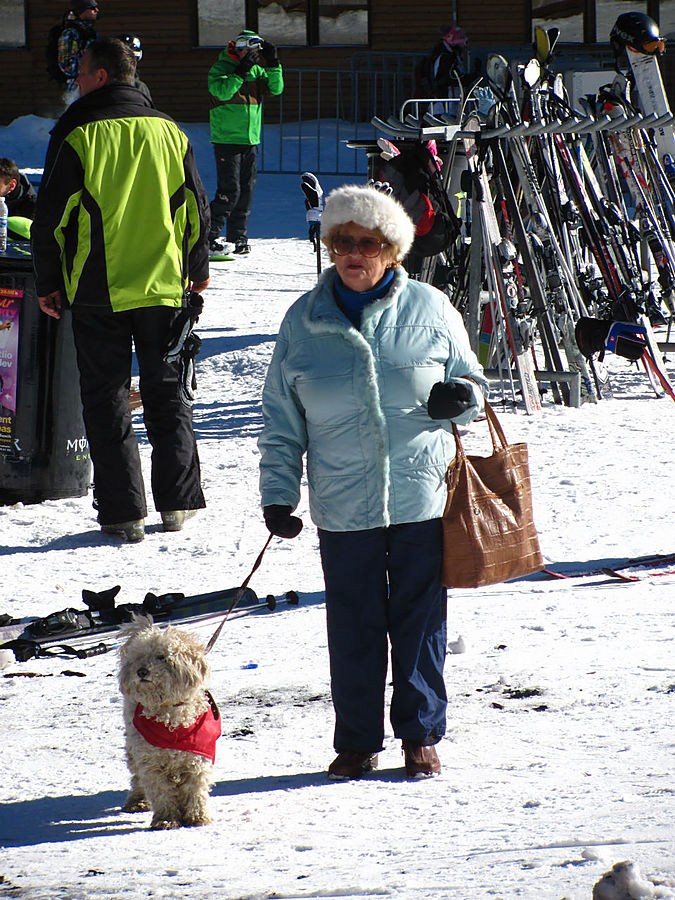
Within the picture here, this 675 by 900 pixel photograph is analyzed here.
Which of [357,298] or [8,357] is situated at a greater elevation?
[8,357]

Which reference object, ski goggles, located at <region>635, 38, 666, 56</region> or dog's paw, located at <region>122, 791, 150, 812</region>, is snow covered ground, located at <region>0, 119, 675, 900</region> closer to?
dog's paw, located at <region>122, 791, 150, 812</region>

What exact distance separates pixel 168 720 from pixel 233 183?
10329 millimetres

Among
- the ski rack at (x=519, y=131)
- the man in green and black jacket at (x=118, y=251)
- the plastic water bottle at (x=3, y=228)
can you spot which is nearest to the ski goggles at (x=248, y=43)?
the ski rack at (x=519, y=131)

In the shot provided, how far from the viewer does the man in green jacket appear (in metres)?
12.9

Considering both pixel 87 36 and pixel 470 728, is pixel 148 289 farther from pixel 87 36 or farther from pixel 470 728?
pixel 87 36

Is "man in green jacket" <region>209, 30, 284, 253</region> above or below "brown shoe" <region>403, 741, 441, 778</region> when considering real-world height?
above

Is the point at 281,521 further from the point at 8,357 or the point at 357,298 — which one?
the point at 8,357

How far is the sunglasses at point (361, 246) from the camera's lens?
3410 millimetres

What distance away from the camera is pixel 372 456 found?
11.1 ft

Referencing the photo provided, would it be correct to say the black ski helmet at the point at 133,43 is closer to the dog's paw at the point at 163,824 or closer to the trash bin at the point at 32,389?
the trash bin at the point at 32,389

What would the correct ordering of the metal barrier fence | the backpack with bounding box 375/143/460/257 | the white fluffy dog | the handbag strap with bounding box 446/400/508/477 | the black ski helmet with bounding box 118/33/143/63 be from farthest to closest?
1. the metal barrier fence
2. the backpack with bounding box 375/143/460/257
3. the black ski helmet with bounding box 118/33/143/63
4. the handbag strap with bounding box 446/400/508/477
5. the white fluffy dog

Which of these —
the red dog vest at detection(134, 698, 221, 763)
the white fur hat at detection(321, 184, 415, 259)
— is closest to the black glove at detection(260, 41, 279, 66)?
the white fur hat at detection(321, 184, 415, 259)

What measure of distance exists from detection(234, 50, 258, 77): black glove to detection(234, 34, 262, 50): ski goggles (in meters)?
0.07

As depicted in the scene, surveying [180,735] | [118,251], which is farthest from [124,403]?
[180,735]
